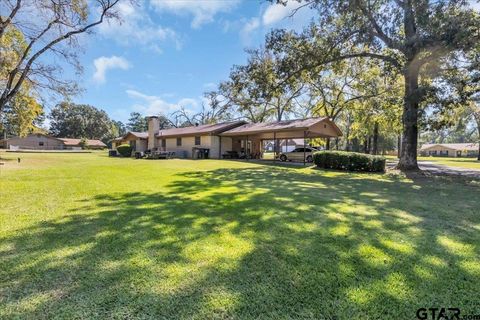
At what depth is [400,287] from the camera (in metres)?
2.63

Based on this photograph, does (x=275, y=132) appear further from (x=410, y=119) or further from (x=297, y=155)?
(x=410, y=119)

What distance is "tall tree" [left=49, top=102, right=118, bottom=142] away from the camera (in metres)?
70.4

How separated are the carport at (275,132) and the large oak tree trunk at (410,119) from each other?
19.5 feet

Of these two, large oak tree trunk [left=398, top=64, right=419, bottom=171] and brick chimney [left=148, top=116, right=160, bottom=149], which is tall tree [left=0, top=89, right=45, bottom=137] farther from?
large oak tree trunk [left=398, top=64, right=419, bottom=171]

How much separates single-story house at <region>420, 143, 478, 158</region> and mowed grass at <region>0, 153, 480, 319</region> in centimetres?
7828

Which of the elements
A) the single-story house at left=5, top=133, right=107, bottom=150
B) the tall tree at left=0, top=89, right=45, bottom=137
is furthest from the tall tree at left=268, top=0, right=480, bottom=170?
the single-story house at left=5, top=133, right=107, bottom=150

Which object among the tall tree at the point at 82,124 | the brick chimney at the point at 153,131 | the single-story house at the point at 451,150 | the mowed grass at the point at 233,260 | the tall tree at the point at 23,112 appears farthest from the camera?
the tall tree at the point at 82,124

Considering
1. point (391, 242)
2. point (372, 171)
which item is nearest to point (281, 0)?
point (372, 171)

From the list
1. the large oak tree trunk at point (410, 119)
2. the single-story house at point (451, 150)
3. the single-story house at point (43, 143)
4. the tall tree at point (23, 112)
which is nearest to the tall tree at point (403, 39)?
the large oak tree trunk at point (410, 119)

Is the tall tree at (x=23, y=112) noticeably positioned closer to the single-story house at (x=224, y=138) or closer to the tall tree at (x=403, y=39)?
the single-story house at (x=224, y=138)

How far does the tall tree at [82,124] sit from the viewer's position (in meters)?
70.4

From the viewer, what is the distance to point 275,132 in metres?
21.6

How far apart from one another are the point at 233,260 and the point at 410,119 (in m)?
13.6

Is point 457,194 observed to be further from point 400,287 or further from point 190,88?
point 190,88
